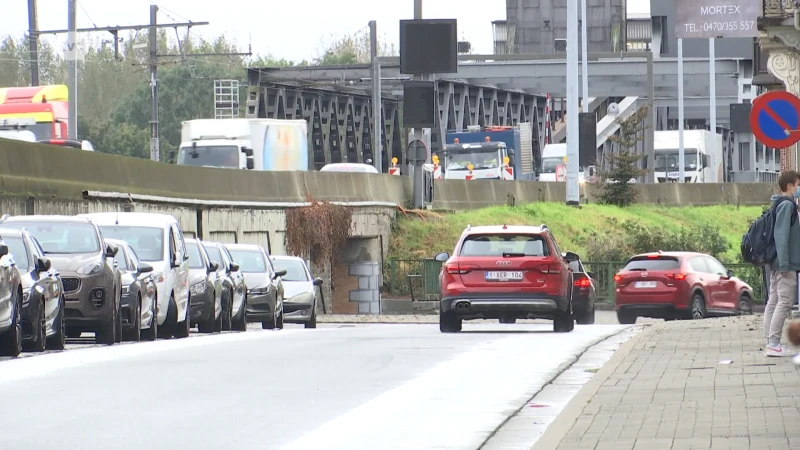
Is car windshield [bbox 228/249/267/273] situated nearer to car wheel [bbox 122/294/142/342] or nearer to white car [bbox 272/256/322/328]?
white car [bbox 272/256/322/328]

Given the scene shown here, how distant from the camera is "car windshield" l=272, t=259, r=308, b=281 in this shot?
37.3 m

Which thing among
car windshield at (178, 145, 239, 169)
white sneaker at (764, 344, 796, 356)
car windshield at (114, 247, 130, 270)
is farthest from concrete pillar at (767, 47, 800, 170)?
car windshield at (178, 145, 239, 169)

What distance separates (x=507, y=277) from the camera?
Answer: 81.5ft

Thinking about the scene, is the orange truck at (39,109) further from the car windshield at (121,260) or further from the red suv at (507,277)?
the red suv at (507,277)

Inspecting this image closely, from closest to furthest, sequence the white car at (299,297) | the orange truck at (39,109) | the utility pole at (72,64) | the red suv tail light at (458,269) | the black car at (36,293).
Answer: the black car at (36,293) < the red suv tail light at (458,269) < the white car at (299,297) < the utility pole at (72,64) < the orange truck at (39,109)

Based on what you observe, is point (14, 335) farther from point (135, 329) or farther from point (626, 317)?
point (626, 317)

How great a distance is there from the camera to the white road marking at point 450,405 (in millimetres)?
10734

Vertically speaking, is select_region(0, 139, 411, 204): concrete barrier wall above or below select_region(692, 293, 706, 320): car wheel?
above

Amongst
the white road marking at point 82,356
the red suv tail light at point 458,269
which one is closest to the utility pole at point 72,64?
the red suv tail light at point 458,269

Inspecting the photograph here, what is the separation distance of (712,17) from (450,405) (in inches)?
798

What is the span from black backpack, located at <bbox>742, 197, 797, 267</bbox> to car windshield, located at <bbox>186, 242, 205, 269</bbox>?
13.6 metres

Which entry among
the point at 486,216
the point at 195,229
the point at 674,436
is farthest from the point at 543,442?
the point at 486,216

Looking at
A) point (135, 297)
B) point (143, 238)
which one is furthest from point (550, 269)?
point (143, 238)

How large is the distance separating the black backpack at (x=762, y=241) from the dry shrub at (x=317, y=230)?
30289mm
